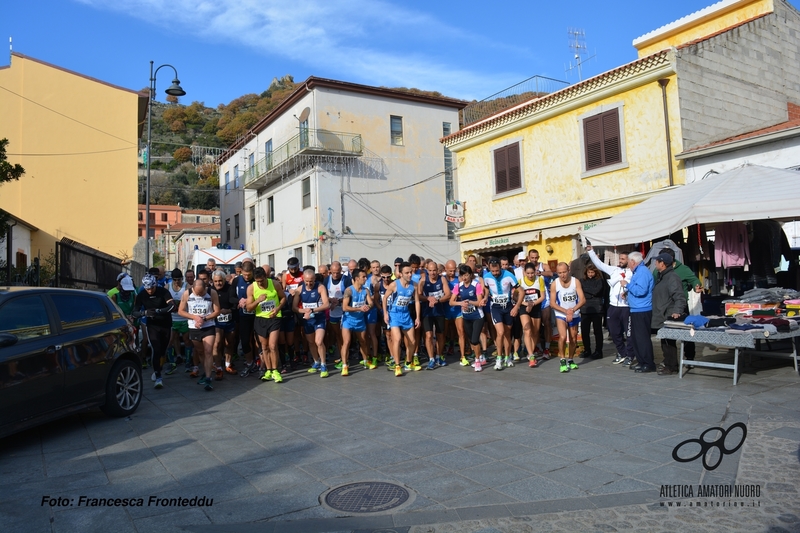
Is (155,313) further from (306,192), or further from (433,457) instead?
(306,192)

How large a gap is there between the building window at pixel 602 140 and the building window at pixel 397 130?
14.5 m

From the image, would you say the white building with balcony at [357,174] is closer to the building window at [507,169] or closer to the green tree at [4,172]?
the building window at [507,169]

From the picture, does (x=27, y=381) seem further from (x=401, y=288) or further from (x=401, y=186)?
(x=401, y=186)

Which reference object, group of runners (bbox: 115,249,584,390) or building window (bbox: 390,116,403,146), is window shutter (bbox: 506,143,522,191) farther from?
building window (bbox: 390,116,403,146)

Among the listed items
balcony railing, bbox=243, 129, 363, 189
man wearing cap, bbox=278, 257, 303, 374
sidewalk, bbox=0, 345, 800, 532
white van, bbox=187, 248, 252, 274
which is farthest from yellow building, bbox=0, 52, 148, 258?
sidewalk, bbox=0, 345, 800, 532

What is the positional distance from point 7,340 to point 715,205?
984cm

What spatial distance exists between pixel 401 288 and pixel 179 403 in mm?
4067

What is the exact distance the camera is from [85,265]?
1572 cm

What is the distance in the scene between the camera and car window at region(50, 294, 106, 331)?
6.72 m

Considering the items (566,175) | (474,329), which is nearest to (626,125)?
(566,175)

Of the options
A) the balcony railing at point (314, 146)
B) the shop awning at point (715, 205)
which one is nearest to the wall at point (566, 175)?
the shop awning at point (715, 205)

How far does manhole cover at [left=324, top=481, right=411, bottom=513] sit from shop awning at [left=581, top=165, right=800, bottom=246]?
24.2 feet

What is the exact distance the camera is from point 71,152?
29375 mm

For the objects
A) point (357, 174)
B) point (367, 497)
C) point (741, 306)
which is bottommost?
point (367, 497)
